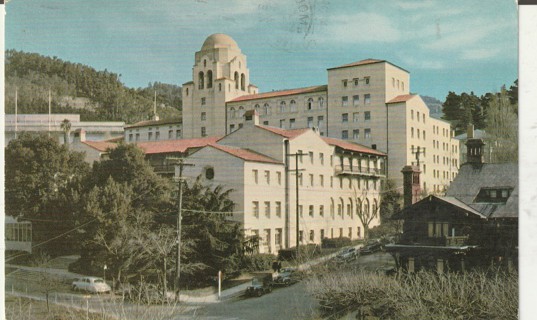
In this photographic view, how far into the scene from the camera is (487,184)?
13.4ft

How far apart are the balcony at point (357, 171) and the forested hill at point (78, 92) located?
1.78 metres

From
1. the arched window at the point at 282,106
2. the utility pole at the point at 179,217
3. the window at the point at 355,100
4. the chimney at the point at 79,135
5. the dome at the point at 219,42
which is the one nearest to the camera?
the dome at the point at 219,42

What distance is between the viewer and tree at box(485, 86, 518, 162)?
3851 millimetres

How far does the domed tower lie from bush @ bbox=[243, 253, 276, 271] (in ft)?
4.36

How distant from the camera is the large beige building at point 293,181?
15.1ft

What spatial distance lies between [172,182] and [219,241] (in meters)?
0.73

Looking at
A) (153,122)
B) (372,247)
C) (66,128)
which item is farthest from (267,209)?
(66,128)

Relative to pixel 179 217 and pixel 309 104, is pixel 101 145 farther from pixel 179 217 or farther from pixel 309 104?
pixel 309 104

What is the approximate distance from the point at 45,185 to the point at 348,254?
3.08 metres

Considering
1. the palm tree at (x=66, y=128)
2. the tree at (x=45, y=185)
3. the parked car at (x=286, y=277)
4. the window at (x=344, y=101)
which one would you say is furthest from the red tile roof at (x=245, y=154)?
the palm tree at (x=66, y=128)

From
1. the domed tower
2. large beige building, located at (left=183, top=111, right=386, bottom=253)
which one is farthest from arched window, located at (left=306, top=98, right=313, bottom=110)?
the domed tower

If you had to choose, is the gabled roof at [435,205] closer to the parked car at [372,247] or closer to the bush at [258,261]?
the parked car at [372,247]

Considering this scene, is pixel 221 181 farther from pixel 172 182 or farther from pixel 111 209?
pixel 111 209

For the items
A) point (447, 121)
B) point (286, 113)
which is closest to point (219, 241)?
point (286, 113)
